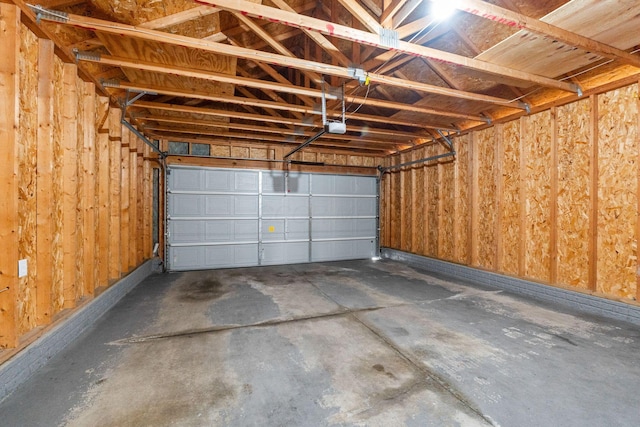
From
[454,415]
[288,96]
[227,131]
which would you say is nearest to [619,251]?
[454,415]

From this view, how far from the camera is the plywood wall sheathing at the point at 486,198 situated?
5.16 m

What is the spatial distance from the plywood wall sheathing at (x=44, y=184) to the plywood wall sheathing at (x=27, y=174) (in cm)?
4

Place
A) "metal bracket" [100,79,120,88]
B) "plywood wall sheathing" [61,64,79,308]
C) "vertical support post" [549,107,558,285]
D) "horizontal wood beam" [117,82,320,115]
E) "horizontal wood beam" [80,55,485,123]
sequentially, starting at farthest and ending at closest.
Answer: "vertical support post" [549,107,558,285], "horizontal wood beam" [117,82,320,115], "metal bracket" [100,79,120,88], "horizontal wood beam" [80,55,485,123], "plywood wall sheathing" [61,64,79,308]

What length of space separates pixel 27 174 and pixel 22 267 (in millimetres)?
798

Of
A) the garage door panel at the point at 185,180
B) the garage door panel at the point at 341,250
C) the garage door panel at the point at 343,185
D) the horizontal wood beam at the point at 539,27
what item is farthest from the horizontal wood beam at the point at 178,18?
the garage door panel at the point at 341,250

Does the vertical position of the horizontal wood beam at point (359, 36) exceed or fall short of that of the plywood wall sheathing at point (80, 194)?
it exceeds it

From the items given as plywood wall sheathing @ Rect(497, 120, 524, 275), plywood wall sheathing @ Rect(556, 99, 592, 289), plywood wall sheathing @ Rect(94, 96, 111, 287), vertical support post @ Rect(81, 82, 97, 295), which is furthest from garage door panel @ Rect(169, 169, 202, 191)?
plywood wall sheathing @ Rect(556, 99, 592, 289)

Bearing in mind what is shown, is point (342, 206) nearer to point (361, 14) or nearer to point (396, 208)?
point (396, 208)

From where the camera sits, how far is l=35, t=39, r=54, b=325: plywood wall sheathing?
2.53 meters

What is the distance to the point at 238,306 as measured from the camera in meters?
3.96

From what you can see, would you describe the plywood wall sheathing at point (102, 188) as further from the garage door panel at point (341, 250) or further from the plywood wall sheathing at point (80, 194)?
the garage door panel at point (341, 250)

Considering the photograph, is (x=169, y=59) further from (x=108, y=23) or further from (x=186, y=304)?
(x=186, y=304)

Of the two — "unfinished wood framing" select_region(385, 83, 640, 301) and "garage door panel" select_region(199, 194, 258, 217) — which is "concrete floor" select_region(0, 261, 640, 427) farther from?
"garage door panel" select_region(199, 194, 258, 217)

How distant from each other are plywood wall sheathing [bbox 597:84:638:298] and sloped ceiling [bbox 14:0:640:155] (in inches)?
17.6
